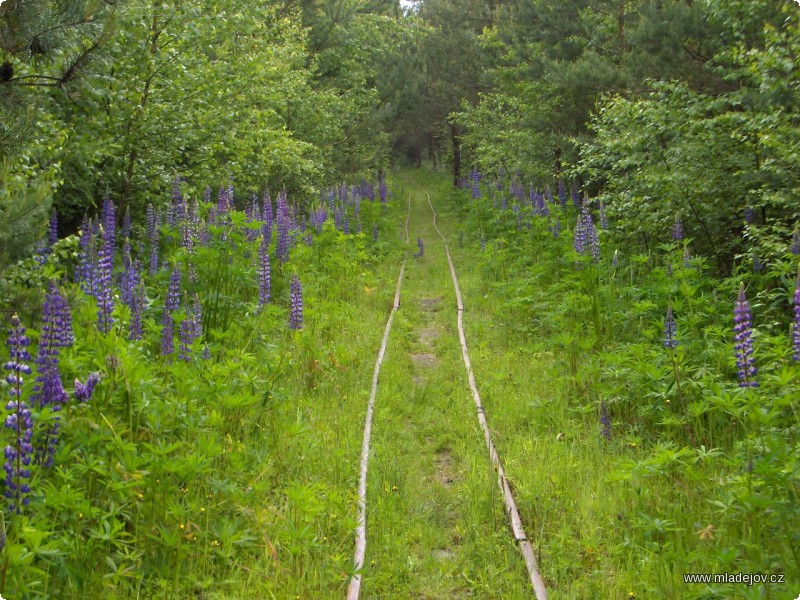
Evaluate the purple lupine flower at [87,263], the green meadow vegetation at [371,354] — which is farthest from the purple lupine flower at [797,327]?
the purple lupine flower at [87,263]

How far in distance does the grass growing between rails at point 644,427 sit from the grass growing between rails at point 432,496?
257 millimetres

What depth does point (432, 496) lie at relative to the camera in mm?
5539

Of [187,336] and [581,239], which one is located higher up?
[581,239]

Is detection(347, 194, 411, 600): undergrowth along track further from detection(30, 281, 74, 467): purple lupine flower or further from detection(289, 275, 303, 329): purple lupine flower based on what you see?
detection(30, 281, 74, 467): purple lupine flower

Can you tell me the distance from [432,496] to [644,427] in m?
2.15

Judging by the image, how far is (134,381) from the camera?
4.54 meters

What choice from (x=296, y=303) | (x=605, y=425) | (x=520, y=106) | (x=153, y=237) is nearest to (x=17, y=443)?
(x=296, y=303)

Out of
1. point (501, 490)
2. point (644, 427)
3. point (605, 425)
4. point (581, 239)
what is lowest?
point (501, 490)

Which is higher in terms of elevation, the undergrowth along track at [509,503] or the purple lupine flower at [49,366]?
the purple lupine flower at [49,366]

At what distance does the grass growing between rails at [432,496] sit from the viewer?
438 cm

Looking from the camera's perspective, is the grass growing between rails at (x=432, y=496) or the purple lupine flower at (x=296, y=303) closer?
the grass growing between rails at (x=432, y=496)

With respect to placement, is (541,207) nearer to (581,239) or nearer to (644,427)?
(581,239)

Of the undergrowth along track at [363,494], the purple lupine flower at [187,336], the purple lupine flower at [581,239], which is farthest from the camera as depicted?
the purple lupine flower at [581,239]

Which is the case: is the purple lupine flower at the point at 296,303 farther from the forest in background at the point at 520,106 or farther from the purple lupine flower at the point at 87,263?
the forest in background at the point at 520,106
